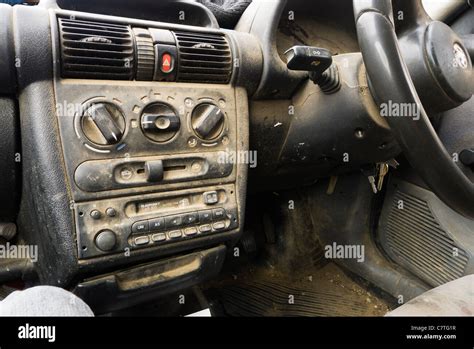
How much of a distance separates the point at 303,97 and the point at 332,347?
2.28 feet

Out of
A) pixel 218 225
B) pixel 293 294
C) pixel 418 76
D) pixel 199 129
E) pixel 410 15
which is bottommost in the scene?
pixel 293 294

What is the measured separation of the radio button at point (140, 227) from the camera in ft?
2.98

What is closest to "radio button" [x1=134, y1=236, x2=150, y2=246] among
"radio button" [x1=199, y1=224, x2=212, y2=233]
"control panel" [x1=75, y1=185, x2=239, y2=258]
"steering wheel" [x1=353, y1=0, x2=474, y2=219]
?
"control panel" [x1=75, y1=185, x2=239, y2=258]

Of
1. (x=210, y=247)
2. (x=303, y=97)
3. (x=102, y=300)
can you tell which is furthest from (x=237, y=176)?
(x=102, y=300)

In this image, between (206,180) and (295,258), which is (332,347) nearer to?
(206,180)

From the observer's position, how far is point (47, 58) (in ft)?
2.73

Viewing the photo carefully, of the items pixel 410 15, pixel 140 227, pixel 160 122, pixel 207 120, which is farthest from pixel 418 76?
pixel 140 227

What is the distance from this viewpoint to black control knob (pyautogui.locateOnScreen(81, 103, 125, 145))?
88 cm

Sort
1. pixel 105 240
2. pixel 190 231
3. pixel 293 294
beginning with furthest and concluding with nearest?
pixel 293 294 < pixel 190 231 < pixel 105 240

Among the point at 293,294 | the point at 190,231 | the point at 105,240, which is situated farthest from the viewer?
the point at 293,294

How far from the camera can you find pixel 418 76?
0.99 meters

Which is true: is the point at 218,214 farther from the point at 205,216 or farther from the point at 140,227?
the point at 140,227

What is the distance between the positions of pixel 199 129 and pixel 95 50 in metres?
0.29

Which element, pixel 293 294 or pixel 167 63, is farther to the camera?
pixel 293 294
